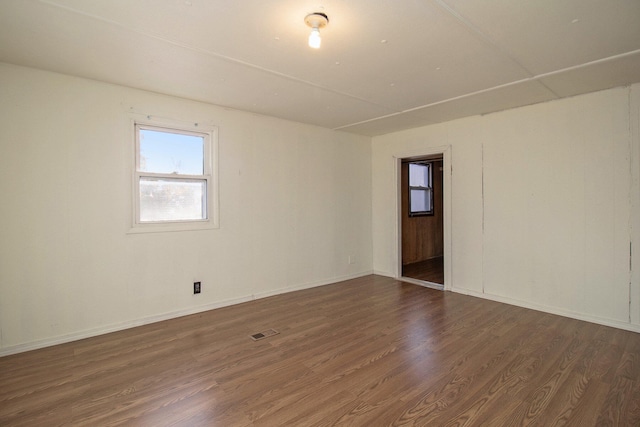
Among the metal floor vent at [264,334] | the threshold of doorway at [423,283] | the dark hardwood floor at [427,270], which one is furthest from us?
the dark hardwood floor at [427,270]

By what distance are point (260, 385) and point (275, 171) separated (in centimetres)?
286

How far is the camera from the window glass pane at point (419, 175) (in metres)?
6.62

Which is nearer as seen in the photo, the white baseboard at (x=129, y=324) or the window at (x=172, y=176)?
the white baseboard at (x=129, y=324)

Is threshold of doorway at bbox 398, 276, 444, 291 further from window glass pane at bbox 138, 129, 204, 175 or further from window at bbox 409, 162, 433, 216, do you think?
window glass pane at bbox 138, 129, 204, 175

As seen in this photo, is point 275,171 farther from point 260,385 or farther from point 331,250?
point 260,385

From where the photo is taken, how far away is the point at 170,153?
365cm

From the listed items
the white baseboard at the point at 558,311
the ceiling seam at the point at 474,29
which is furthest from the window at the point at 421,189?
the ceiling seam at the point at 474,29

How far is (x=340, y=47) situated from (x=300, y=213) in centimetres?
267

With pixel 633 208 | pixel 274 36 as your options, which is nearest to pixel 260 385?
pixel 274 36

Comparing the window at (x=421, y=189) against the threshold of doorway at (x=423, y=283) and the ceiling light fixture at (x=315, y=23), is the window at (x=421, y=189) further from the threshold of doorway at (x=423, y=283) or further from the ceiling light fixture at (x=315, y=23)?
the ceiling light fixture at (x=315, y=23)

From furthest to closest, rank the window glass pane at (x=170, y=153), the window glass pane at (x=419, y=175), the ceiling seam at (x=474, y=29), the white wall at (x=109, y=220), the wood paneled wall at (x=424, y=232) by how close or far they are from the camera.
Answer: the window glass pane at (x=419, y=175) < the wood paneled wall at (x=424, y=232) < the window glass pane at (x=170, y=153) < the white wall at (x=109, y=220) < the ceiling seam at (x=474, y=29)

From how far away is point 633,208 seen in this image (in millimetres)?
3135

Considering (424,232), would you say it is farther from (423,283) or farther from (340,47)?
(340,47)

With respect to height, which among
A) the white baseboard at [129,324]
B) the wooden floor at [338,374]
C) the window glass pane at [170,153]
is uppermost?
the window glass pane at [170,153]
